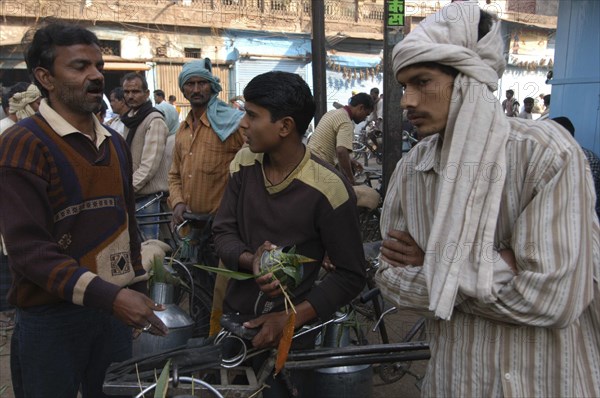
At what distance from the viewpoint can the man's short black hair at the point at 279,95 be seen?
2.12 meters

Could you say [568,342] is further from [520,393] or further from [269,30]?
[269,30]

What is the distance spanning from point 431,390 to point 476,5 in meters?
1.19

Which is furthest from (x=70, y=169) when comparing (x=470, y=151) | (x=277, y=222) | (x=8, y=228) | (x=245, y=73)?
(x=245, y=73)

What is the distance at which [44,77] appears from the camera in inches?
79.8

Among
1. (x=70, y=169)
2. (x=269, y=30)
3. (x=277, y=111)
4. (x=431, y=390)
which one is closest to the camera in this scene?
(x=431, y=390)

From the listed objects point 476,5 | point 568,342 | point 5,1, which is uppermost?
point 5,1

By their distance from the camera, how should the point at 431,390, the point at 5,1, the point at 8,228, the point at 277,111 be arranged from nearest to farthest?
1. the point at 431,390
2. the point at 8,228
3. the point at 277,111
4. the point at 5,1

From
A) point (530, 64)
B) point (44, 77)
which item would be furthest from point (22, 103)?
point (530, 64)

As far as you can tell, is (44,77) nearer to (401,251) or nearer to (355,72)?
(401,251)

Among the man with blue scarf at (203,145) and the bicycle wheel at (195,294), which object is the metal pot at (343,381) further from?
the man with blue scarf at (203,145)

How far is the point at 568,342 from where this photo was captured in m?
1.41

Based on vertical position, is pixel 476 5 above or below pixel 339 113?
above

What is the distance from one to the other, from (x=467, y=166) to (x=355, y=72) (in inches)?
709

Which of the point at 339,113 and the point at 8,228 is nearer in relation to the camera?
the point at 8,228
